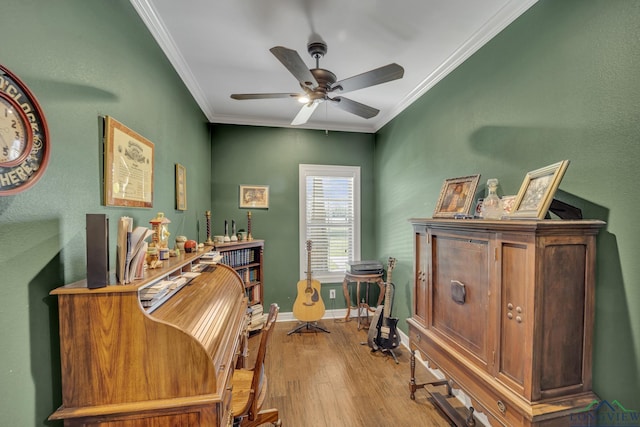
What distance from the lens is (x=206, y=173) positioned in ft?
11.2

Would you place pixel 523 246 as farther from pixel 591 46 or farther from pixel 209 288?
pixel 209 288

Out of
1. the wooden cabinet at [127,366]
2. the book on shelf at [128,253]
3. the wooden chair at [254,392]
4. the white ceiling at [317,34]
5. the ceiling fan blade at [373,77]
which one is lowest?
the wooden chair at [254,392]

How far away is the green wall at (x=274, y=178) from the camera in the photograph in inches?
145

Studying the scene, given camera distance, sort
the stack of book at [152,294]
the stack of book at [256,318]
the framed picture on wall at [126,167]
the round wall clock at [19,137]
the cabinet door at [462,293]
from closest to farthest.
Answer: the round wall clock at [19,137] < the stack of book at [152,294] < the framed picture on wall at [126,167] < the cabinet door at [462,293] < the stack of book at [256,318]

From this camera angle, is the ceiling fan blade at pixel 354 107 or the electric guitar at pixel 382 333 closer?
the ceiling fan blade at pixel 354 107

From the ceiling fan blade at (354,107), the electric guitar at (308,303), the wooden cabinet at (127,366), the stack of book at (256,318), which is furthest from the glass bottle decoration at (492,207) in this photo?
the stack of book at (256,318)

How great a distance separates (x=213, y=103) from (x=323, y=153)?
160cm

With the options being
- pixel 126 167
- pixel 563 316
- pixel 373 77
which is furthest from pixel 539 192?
pixel 126 167

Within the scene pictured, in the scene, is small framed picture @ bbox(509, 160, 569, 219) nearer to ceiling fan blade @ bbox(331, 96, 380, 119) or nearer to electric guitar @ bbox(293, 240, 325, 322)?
ceiling fan blade @ bbox(331, 96, 380, 119)

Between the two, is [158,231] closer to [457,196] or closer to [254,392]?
[254,392]

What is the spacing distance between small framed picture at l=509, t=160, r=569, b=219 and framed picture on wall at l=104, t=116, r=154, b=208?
81.1 inches

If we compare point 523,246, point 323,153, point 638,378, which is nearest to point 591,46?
point 523,246

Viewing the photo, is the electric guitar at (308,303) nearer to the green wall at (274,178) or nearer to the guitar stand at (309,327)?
the guitar stand at (309,327)

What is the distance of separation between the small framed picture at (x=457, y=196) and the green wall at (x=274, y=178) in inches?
79.9
